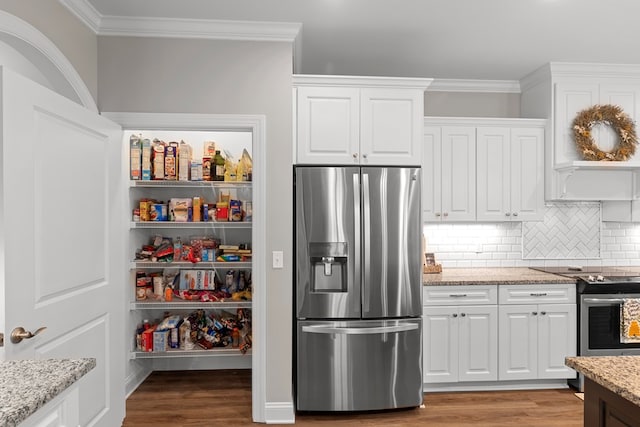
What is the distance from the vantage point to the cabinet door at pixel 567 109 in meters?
3.93

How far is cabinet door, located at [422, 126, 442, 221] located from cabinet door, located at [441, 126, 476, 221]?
4 centimetres

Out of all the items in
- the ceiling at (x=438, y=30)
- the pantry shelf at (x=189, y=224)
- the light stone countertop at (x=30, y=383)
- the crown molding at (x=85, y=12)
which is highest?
the ceiling at (x=438, y=30)

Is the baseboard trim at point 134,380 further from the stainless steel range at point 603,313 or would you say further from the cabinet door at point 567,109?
the cabinet door at point 567,109

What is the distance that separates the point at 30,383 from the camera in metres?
1.26

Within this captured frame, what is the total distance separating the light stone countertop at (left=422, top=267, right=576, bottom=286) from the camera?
3.56 meters

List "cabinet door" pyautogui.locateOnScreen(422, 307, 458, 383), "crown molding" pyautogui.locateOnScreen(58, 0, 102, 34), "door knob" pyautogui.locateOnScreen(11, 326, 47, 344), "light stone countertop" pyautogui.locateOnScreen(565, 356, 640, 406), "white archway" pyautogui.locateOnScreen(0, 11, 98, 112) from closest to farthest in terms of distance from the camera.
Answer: "light stone countertop" pyautogui.locateOnScreen(565, 356, 640, 406)
"door knob" pyautogui.locateOnScreen(11, 326, 47, 344)
"white archway" pyautogui.locateOnScreen(0, 11, 98, 112)
"crown molding" pyautogui.locateOnScreen(58, 0, 102, 34)
"cabinet door" pyautogui.locateOnScreen(422, 307, 458, 383)

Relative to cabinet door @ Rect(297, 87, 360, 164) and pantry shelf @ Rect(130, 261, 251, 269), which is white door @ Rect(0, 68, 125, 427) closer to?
pantry shelf @ Rect(130, 261, 251, 269)

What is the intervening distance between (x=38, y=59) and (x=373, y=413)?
3002 millimetres

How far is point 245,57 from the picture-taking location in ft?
10.2

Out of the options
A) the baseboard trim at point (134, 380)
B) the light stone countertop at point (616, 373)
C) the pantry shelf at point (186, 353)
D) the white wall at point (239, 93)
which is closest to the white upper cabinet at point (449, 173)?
the white wall at point (239, 93)

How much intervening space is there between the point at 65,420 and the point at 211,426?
74.8 inches

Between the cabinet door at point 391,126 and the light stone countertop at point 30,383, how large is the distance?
7.45ft

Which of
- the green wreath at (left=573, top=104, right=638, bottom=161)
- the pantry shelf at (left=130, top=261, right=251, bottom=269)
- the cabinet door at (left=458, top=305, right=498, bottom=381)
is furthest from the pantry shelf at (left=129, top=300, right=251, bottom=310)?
the green wreath at (left=573, top=104, right=638, bottom=161)

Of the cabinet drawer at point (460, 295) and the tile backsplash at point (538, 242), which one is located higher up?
the tile backsplash at point (538, 242)
